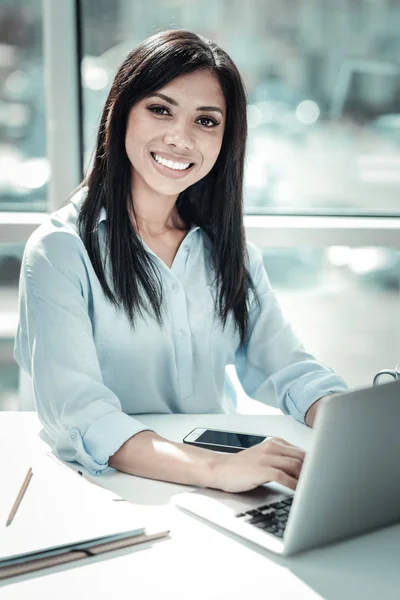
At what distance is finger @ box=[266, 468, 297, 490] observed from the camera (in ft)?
4.02

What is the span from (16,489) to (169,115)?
917mm

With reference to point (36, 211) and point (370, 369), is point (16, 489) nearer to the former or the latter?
point (36, 211)

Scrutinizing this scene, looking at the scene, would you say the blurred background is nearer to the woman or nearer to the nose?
the woman

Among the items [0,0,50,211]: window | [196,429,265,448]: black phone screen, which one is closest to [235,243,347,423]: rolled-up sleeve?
[196,429,265,448]: black phone screen

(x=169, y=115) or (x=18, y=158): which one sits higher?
(x=169, y=115)

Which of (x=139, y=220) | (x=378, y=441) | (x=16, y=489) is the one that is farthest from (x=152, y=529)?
(x=139, y=220)

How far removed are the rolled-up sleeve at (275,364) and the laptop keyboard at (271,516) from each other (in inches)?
18.8

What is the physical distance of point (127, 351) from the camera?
1.74 m

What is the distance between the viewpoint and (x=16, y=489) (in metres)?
1.19

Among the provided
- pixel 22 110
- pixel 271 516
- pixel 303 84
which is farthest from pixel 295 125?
pixel 271 516

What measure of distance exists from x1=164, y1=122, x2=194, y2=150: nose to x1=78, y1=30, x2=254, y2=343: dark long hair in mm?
95

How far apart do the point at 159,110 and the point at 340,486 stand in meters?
1.03

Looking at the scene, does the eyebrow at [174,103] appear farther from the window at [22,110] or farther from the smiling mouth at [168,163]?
the window at [22,110]

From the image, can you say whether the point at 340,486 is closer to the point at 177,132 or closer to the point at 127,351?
the point at 127,351
